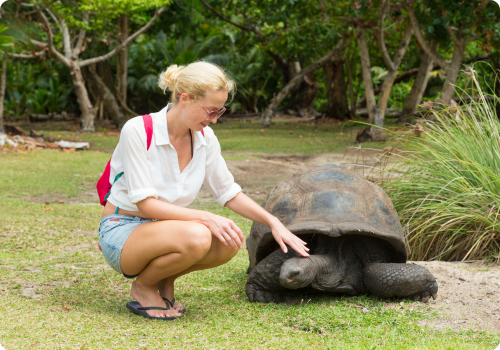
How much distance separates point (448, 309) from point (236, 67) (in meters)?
20.0

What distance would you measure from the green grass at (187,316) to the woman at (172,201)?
23 cm

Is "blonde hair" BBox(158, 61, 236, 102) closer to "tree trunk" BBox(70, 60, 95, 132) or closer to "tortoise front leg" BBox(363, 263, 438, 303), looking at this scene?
"tortoise front leg" BBox(363, 263, 438, 303)

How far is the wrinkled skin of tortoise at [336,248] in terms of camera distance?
253 centimetres

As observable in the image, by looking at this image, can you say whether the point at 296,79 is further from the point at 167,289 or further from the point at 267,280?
the point at 167,289

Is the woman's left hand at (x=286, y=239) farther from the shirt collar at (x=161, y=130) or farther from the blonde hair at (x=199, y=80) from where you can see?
the blonde hair at (x=199, y=80)

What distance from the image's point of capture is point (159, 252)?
2.29 metres

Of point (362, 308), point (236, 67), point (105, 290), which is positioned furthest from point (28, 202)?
point (236, 67)

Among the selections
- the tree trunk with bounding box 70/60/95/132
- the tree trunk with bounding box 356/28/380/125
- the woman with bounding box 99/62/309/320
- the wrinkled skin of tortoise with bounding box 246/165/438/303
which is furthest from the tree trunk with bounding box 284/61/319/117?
the woman with bounding box 99/62/309/320

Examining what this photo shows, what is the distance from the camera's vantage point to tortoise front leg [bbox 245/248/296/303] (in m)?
2.69

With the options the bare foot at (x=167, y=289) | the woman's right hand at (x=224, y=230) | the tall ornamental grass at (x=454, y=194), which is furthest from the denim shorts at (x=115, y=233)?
the tall ornamental grass at (x=454, y=194)

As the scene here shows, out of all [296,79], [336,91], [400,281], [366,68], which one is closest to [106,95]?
[296,79]

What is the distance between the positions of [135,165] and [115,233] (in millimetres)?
372

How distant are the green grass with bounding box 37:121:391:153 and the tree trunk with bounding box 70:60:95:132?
0.60 meters

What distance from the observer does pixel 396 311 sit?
8.16ft
